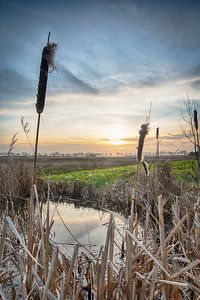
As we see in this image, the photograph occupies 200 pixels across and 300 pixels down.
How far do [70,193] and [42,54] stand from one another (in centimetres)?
1297

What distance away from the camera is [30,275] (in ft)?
7.80

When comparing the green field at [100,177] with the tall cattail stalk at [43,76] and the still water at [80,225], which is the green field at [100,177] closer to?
the still water at [80,225]

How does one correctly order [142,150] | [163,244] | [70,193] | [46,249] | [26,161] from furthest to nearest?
1. [70,193]
2. [26,161]
3. [142,150]
4. [46,249]
5. [163,244]

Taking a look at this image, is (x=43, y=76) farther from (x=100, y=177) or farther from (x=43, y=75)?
(x=100, y=177)

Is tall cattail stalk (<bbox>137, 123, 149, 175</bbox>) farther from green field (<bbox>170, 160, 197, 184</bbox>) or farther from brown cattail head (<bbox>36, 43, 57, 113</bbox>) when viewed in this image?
green field (<bbox>170, 160, 197, 184</bbox>)

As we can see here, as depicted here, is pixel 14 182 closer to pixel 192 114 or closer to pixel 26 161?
pixel 26 161

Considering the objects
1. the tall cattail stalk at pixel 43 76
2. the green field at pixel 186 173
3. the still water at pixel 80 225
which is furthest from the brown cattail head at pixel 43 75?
the green field at pixel 186 173

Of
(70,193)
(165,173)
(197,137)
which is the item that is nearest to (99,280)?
(197,137)

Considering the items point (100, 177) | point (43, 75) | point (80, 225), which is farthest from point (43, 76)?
point (100, 177)

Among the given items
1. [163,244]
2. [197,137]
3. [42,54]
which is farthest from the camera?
[197,137]

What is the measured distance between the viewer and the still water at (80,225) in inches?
301

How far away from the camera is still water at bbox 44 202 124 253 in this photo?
7.63m

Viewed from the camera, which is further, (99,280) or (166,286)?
(166,286)

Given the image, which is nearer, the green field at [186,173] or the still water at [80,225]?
the green field at [186,173]
